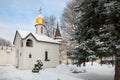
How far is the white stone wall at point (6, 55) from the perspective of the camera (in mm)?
35109

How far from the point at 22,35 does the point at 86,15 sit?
14.5 metres

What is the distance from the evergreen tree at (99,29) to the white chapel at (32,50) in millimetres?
13019

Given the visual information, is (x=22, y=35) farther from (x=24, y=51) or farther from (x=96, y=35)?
(x=96, y=35)

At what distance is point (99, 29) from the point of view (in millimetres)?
12930

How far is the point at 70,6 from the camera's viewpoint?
28.3 meters

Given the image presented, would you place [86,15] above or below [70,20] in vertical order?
below

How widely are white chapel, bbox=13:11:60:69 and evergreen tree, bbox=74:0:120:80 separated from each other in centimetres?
1302

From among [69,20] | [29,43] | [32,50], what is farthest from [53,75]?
[69,20]

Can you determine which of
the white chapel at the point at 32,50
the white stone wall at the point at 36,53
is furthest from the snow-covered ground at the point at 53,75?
the white chapel at the point at 32,50

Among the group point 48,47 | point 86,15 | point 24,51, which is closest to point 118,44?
point 86,15

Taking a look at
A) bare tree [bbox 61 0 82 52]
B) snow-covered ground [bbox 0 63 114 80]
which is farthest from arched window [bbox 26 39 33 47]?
bare tree [bbox 61 0 82 52]

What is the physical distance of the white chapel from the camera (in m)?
A: 25.3

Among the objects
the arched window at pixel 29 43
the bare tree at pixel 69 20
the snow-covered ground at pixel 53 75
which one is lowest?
the snow-covered ground at pixel 53 75

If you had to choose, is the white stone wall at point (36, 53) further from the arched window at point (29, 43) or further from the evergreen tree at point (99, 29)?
the evergreen tree at point (99, 29)
